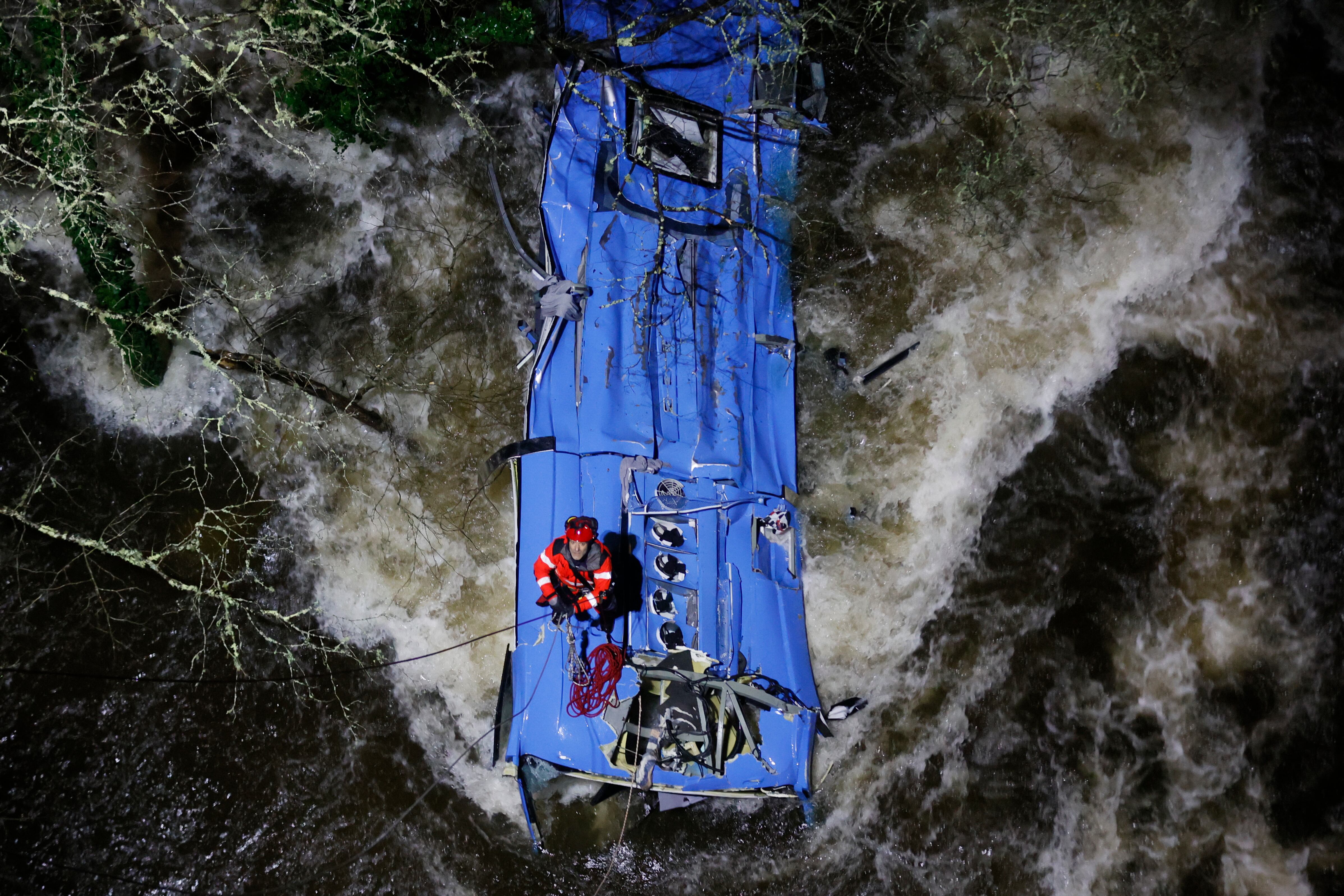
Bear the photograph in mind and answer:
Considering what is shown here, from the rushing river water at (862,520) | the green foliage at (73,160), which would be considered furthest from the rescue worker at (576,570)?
the green foliage at (73,160)

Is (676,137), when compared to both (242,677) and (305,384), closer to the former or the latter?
(305,384)

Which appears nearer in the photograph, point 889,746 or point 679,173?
point 679,173

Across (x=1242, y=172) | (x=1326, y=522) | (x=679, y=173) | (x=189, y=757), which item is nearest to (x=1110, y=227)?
(x=1242, y=172)

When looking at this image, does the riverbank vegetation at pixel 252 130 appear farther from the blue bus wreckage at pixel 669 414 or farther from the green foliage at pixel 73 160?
the blue bus wreckage at pixel 669 414

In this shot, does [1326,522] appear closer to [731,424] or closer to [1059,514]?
[1059,514]

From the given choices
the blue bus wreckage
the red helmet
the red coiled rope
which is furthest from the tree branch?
the red coiled rope
